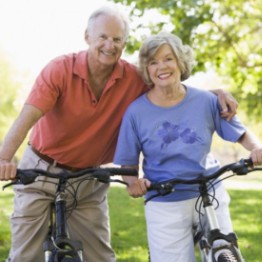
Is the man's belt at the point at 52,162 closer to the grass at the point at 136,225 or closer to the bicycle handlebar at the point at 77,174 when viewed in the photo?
the bicycle handlebar at the point at 77,174

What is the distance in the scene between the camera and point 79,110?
4.02 m

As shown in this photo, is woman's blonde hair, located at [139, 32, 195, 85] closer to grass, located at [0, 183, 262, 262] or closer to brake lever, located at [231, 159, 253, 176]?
brake lever, located at [231, 159, 253, 176]

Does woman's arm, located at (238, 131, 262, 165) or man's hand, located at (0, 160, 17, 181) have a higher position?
woman's arm, located at (238, 131, 262, 165)

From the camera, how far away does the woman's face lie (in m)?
3.74

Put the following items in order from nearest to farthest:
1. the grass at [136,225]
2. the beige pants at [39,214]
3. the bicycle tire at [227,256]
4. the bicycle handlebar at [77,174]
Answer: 1. the bicycle tire at [227,256]
2. the bicycle handlebar at [77,174]
3. the beige pants at [39,214]
4. the grass at [136,225]

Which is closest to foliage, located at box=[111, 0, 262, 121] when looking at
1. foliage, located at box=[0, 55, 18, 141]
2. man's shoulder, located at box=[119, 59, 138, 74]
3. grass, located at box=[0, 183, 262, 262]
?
grass, located at box=[0, 183, 262, 262]

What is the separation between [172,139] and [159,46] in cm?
58

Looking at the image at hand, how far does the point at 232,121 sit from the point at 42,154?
1343 mm

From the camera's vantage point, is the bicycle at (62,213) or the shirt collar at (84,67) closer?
the bicycle at (62,213)

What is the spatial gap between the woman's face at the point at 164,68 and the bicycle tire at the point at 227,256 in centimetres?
110

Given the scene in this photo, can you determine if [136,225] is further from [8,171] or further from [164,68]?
[8,171]

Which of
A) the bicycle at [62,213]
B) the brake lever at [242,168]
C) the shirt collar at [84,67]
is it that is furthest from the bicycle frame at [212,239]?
the shirt collar at [84,67]

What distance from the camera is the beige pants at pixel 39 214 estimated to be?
4.18 m

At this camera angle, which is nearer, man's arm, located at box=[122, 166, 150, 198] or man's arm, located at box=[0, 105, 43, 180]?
A: man's arm, located at box=[122, 166, 150, 198]
